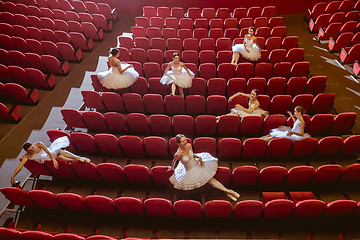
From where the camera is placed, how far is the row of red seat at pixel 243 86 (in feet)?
13.6

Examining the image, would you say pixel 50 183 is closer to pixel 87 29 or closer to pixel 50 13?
pixel 87 29

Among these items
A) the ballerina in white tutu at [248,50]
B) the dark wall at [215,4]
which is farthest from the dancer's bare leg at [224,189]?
the dark wall at [215,4]

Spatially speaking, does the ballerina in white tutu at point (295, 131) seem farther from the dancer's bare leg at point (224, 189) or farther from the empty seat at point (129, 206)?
the empty seat at point (129, 206)

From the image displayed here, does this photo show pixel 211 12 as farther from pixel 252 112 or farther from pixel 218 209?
pixel 218 209

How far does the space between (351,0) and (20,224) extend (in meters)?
8.04

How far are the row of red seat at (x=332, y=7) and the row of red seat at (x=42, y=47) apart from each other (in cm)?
566

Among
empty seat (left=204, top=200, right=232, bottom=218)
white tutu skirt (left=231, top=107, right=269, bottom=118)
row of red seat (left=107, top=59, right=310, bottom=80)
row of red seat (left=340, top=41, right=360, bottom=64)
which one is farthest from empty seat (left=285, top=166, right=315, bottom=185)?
row of red seat (left=340, top=41, right=360, bottom=64)

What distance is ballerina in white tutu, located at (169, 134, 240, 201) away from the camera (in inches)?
117

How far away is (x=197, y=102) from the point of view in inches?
155

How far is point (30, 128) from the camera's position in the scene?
424 cm

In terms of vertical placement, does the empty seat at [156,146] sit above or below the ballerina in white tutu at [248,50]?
below

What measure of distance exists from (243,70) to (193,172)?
2304 mm


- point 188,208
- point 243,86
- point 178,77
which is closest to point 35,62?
point 178,77

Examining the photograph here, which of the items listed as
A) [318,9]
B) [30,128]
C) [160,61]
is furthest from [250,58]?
[30,128]
